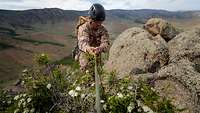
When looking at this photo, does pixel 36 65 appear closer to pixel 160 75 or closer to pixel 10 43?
pixel 160 75

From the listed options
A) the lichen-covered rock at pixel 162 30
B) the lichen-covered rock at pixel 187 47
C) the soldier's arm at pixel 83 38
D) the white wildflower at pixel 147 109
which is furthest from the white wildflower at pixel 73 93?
the lichen-covered rock at pixel 162 30

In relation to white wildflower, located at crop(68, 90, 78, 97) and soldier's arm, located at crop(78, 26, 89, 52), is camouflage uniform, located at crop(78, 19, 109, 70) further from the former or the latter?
white wildflower, located at crop(68, 90, 78, 97)

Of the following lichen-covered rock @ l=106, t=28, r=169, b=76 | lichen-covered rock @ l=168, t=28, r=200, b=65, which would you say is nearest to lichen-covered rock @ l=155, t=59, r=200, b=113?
lichen-covered rock @ l=168, t=28, r=200, b=65

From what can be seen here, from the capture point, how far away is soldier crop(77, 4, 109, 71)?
27.9ft

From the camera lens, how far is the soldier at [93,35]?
27.9 ft

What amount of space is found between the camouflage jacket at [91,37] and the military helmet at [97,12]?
49cm

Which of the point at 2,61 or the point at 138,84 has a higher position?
the point at 138,84

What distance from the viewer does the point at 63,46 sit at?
14800 cm

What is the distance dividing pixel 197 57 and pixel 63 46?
13682 centimetres

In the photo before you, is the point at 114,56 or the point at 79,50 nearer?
the point at 79,50

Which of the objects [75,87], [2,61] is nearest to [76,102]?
[75,87]

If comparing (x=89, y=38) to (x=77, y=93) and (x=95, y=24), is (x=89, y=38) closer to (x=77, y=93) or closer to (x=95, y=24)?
(x=95, y=24)

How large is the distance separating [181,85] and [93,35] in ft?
7.30

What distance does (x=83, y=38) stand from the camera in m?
9.03
